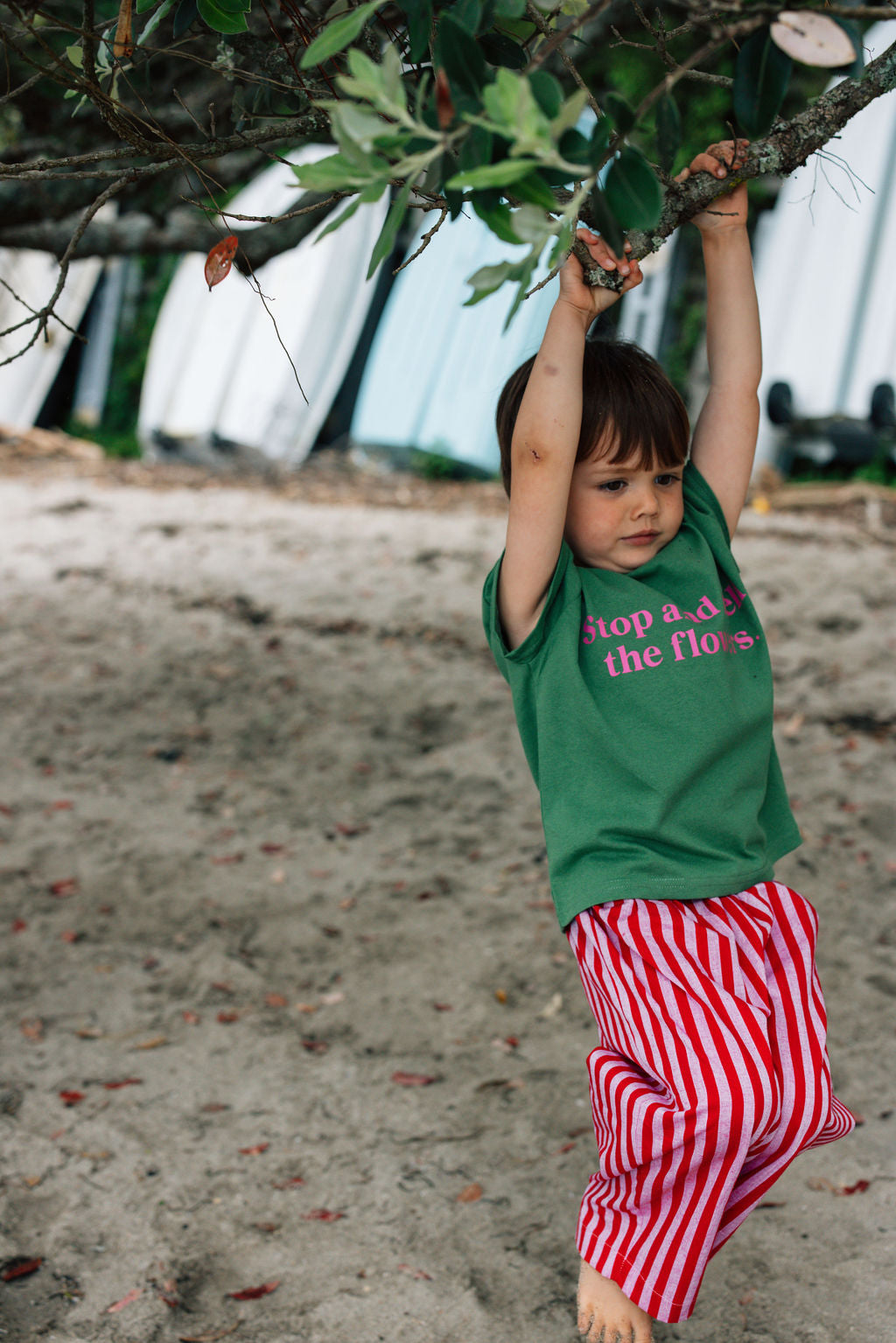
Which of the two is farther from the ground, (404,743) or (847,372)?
(847,372)

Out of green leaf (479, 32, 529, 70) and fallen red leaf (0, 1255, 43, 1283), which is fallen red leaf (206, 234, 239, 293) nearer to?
green leaf (479, 32, 529, 70)

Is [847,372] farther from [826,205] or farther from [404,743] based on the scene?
[404,743]

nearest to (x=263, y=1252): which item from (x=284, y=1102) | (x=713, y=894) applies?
(x=284, y=1102)

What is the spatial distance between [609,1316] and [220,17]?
5.97 ft

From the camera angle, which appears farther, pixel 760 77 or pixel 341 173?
pixel 760 77

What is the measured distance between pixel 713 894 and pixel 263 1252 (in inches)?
41.1

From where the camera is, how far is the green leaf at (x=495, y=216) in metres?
0.99

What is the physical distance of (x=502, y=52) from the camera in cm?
128

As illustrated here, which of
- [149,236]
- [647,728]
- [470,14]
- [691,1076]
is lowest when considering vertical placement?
[691,1076]

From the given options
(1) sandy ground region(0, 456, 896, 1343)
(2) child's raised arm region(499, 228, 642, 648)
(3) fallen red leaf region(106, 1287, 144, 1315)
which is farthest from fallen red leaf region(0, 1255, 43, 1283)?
(2) child's raised arm region(499, 228, 642, 648)

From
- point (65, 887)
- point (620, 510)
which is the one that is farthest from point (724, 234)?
point (65, 887)

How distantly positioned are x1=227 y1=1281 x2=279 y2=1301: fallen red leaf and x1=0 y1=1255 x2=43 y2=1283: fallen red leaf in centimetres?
33

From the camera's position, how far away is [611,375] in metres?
1.65

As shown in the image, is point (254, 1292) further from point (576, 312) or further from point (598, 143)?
point (598, 143)
